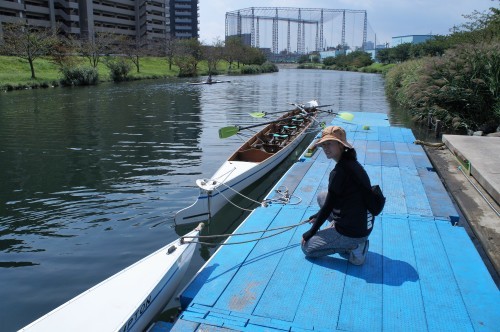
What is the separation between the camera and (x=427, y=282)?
502 centimetres

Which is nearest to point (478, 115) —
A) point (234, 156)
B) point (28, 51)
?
point (234, 156)

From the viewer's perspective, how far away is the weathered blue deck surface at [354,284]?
4.32 metres

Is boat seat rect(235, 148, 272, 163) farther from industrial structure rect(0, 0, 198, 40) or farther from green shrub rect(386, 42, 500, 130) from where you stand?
industrial structure rect(0, 0, 198, 40)

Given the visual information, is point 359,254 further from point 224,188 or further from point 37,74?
point 37,74

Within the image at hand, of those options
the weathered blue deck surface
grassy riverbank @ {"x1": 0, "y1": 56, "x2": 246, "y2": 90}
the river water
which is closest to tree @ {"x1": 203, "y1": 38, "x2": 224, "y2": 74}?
grassy riverbank @ {"x1": 0, "y1": 56, "x2": 246, "y2": 90}

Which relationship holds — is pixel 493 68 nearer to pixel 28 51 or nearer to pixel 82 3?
pixel 28 51

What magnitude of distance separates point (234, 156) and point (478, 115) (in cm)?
1120

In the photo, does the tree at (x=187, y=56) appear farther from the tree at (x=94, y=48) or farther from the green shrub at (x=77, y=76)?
the green shrub at (x=77, y=76)

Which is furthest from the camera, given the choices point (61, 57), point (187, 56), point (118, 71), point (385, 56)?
point (385, 56)

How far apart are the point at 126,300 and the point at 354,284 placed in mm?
2727

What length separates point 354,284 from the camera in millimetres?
4941

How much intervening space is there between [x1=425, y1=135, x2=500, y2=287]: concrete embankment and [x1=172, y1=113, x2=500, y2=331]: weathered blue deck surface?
70 cm

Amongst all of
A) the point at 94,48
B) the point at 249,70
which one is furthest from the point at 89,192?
the point at 249,70

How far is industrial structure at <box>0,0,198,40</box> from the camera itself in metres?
73.0
